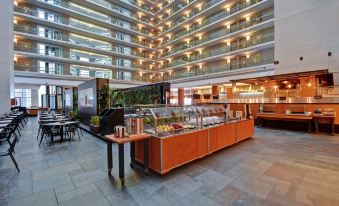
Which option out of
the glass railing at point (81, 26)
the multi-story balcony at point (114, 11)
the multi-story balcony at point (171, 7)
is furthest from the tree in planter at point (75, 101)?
the multi-story balcony at point (171, 7)

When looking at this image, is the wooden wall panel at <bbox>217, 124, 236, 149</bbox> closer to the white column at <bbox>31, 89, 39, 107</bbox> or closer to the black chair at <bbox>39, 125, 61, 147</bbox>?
the black chair at <bbox>39, 125, 61, 147</bbox>

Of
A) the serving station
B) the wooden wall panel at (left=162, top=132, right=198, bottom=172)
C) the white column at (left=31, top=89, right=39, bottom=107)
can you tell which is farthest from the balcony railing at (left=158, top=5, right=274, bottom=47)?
the white column at (left=31, top=89, right=39, bottom=107)

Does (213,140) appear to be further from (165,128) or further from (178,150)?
(165,128)

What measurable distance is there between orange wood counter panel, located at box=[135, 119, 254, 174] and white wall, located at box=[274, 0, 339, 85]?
32.6ft

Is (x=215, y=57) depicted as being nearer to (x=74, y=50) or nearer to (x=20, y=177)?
(x=74, y=50)

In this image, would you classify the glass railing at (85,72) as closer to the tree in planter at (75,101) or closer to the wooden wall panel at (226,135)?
the tree in planter at (75,101)

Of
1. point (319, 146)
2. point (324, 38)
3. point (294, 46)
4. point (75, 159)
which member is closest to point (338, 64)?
point (324, 38)

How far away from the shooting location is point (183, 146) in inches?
134

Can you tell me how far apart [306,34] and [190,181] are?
13564 mm

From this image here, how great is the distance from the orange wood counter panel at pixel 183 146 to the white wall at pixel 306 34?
993 cm

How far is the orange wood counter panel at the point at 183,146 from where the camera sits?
10.0 ft

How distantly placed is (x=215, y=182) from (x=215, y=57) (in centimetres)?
1746

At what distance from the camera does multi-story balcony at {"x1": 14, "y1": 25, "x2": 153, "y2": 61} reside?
1594 centimetres

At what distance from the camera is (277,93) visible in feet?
36.8
